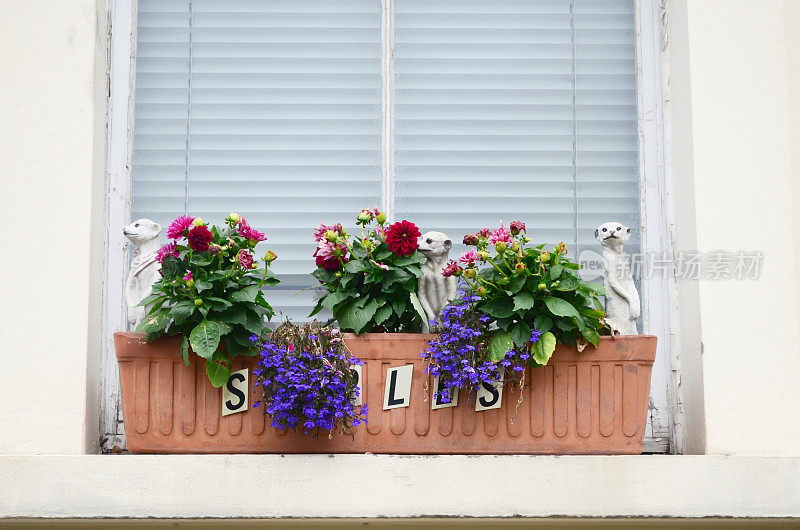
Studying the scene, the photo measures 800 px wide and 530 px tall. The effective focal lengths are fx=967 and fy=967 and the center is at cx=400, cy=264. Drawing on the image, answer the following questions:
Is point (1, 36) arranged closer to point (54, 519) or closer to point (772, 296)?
point (54, 519)

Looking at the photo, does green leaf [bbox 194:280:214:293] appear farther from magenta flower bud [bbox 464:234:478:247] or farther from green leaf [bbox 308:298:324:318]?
magenta flower bud [bbox 464:234:478:247]

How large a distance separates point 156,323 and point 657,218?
53.4 inches

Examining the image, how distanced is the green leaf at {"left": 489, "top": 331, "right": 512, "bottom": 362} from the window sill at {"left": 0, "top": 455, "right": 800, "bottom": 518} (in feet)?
0.78

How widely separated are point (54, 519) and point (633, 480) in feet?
4.35

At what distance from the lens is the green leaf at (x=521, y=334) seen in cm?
222

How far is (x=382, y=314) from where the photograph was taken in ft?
7.52

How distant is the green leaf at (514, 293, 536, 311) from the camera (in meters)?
2.20

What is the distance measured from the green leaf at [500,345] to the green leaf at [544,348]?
6cm

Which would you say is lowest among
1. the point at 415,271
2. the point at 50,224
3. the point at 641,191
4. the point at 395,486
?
the point at 395,486

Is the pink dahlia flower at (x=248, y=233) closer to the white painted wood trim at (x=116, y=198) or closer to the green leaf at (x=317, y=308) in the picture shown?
the green leaf at (x=317, y=308)

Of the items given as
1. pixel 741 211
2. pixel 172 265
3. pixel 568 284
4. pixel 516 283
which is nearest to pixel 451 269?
pixel 516 283

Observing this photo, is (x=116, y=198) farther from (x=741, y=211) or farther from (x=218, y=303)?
(x=741, y=211)

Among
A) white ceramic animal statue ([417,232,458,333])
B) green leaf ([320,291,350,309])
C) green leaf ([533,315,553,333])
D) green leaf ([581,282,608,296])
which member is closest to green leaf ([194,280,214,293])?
green leaf ([320,291,350,309])

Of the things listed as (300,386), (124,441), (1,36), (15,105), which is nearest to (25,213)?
(15,105)
